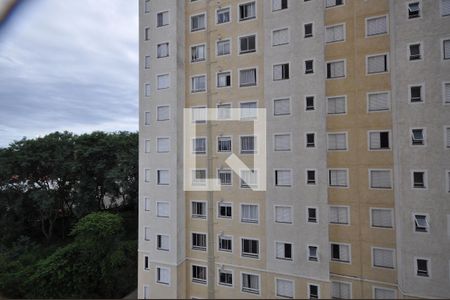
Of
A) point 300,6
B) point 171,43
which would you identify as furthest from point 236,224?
point 300,6

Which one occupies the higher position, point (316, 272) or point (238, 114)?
point (238, 114)

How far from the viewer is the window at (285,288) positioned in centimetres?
1068

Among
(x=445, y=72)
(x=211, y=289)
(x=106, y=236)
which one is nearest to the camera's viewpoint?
(x=211, y=289)

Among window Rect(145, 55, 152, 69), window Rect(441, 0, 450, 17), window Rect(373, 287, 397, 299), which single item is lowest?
window Rect(373, 287, 397, 299)

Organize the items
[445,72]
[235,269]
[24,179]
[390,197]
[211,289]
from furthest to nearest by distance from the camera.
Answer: [24,179] < [235,269] < [390,197] < [445,72] < [211,289]

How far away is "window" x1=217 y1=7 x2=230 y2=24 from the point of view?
40.0 feet

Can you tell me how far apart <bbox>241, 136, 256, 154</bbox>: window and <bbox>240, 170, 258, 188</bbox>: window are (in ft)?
2.80

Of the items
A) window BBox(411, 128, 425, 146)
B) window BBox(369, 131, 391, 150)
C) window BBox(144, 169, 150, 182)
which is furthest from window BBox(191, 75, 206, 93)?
window BBox(411, 128, 425, 146)

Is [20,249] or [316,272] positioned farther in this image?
[20,249]

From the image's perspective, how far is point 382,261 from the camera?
1003cm

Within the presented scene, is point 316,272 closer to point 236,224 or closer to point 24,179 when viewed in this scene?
point 236,224

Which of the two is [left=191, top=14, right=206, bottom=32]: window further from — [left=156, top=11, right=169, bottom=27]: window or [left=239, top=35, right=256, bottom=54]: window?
[left=239, top=35, right=256, bottom=54]: window

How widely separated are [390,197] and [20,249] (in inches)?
901

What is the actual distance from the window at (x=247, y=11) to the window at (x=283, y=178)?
6715 millimetres
